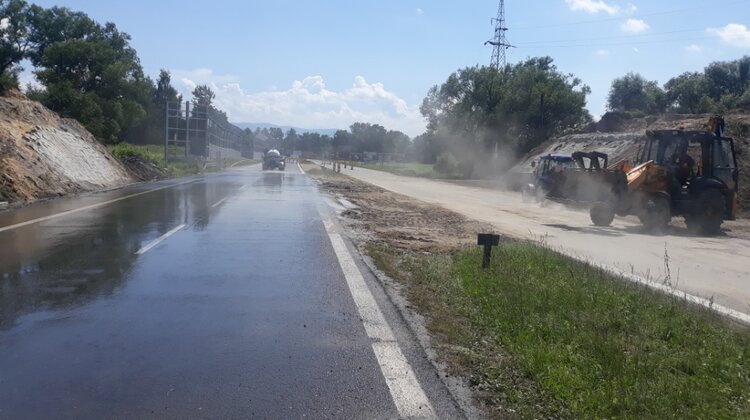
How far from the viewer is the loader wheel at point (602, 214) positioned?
67.1 ft

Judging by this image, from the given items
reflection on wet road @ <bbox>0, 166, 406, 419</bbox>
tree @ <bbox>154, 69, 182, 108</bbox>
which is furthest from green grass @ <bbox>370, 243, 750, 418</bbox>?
tree @ <bbox>154, 69, 182, 108</bbox>

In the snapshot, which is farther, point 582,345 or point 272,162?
point 272,162

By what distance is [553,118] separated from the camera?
62781 mm

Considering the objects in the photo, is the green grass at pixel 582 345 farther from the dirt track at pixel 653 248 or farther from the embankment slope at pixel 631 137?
the embankment slope at pixel 631 137

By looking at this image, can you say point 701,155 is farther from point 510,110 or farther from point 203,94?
point 203,94

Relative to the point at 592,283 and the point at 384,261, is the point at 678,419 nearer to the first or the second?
the point at 592,283

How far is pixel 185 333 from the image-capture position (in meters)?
6.80

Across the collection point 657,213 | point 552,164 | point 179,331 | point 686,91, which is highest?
point 686,91

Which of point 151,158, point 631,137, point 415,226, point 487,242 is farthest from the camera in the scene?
point 151,158

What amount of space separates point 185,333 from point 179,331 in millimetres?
100

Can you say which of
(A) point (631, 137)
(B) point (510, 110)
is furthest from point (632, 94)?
(A) point (631, 137)

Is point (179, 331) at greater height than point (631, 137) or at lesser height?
lesser

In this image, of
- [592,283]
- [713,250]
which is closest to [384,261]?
[592,283]

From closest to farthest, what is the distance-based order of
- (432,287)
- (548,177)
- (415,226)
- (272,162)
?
1. (432,287)
2. (415,226)
3. (548,177)
4. (272,162)
